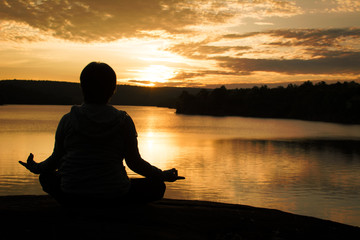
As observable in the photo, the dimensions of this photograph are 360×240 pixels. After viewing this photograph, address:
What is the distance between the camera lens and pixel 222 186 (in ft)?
59.2

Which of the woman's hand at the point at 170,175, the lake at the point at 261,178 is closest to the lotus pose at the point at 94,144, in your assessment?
→ the woman's hand at the point at 170,175

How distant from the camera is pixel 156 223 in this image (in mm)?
3805

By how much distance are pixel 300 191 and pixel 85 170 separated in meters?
15.6

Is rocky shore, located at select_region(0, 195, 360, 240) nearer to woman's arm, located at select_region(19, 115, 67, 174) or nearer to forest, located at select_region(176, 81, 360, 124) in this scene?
woman's arm, located at select_region(19, 115, 67, 174)

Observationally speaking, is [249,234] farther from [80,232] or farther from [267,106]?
[267,106]

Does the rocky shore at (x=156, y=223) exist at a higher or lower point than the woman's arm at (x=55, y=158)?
lower

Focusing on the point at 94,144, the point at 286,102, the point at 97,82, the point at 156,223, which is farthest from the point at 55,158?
the point at 286,102

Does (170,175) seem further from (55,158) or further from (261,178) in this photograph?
(261,178)

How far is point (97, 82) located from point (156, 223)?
1.60 meters

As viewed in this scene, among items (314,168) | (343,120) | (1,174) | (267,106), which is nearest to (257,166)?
(314,168)

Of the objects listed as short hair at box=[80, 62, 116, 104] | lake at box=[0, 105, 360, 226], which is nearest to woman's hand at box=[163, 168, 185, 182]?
short hair at box=[80, 62, 116, 104]

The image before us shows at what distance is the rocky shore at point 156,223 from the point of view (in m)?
3.36

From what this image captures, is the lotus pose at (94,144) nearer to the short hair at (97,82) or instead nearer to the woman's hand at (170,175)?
the short hair at (97,82)

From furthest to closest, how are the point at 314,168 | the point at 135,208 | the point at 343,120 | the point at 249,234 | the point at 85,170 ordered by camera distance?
the point at 343,120, the point at 314,168, the point at 135,208, the point at 249,234, the point at 85,170
